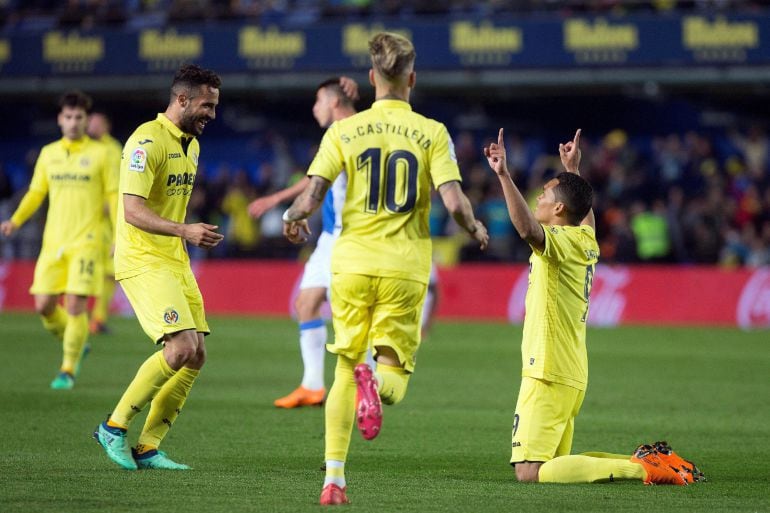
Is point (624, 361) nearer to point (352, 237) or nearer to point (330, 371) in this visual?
point (330, 371)

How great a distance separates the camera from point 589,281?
703 centimetres

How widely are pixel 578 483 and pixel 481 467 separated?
0.87 m

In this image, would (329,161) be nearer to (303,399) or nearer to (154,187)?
(154,187)

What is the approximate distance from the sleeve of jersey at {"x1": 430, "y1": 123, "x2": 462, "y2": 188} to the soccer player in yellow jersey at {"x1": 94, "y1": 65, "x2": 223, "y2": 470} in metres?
1.50

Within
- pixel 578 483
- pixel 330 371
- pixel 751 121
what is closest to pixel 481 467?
pixel 578 483

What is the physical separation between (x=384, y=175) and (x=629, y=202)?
1744 cm

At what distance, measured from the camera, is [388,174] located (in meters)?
6.20

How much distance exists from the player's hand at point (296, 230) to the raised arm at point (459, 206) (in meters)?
0.67

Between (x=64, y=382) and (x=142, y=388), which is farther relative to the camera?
(x=64, y=382)

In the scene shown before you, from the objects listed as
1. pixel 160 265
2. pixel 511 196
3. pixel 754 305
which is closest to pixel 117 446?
pixel 160 265

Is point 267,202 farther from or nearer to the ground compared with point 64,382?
farther from the ground

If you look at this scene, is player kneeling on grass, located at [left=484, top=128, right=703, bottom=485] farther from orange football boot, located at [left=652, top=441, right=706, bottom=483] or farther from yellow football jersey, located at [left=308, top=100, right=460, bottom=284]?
yellow football jersey, located at [left=308, top=100, right=460, bottom=284]

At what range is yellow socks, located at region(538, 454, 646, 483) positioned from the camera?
6.75m

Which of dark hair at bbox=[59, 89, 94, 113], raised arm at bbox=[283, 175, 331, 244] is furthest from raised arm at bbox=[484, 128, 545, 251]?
dark hair at bbox=[59, 89, 94, 113]
